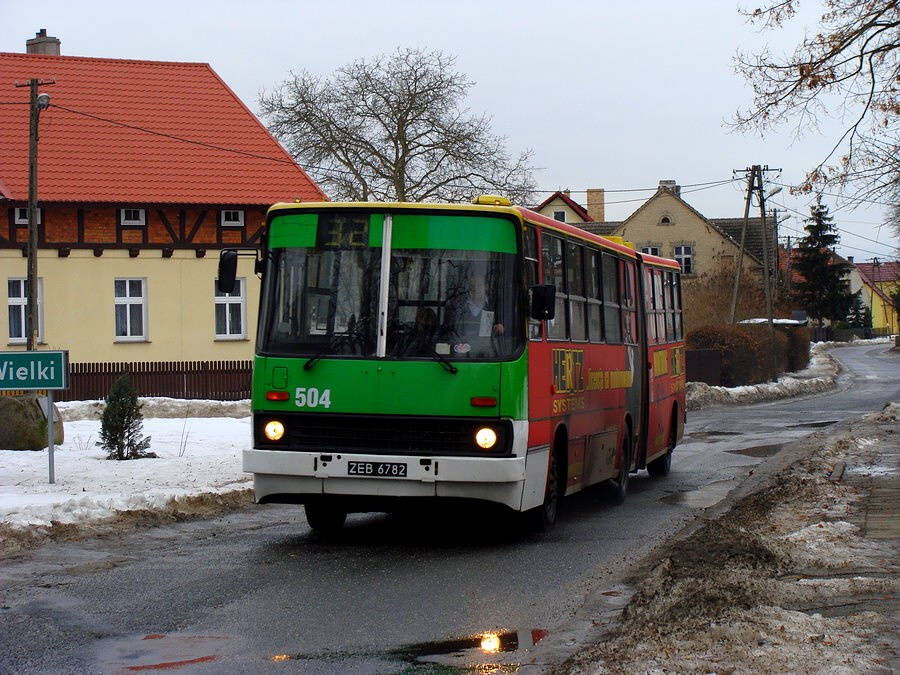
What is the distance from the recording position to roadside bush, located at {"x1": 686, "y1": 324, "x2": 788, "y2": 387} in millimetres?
46438

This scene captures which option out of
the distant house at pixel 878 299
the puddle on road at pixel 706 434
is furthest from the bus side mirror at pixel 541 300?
the distant house at pixel 878 299

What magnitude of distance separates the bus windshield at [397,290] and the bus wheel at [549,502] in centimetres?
167

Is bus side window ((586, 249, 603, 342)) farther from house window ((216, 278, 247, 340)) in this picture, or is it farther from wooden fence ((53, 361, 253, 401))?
house window ((216, 278, 247, 340))

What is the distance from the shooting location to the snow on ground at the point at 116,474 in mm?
12539

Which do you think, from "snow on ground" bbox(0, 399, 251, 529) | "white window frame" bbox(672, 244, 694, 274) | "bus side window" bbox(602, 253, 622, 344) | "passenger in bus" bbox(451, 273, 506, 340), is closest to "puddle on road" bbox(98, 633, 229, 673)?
"passenger in bus" bbox(451, 273, 506, 340)

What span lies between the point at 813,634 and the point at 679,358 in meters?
13.7

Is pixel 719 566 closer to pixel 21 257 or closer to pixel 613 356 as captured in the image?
pixel 613 356

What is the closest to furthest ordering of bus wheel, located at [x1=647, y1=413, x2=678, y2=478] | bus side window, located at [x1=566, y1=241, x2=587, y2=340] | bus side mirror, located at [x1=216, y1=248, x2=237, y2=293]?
bus side mirror, located at [x1=216, y1=248, x2=237, y2=293]
bus side window, located at [x1=566, y1=241, x2=587, y2=340]
bus wheel, located at [x1=647, y1=413, x2=678, y2=478]

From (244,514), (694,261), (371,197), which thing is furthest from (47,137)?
(694,261)

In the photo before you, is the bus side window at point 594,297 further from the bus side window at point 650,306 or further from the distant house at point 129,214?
the distant house at point 129,214

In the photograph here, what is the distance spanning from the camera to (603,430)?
1413 centimetres

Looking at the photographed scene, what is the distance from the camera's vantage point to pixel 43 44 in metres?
46.2

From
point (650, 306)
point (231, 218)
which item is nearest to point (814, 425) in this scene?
point (650, 306)

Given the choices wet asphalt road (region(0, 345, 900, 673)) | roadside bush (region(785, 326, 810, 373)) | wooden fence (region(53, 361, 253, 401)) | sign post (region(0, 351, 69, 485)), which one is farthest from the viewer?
roadside bush (region(785, 326, 810, 373))
